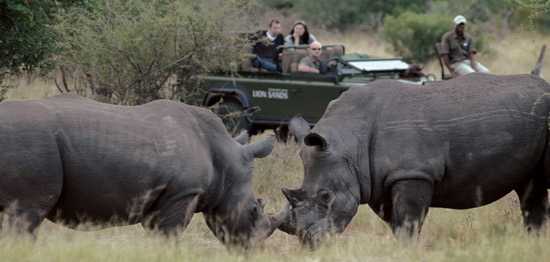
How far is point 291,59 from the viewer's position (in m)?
19.2

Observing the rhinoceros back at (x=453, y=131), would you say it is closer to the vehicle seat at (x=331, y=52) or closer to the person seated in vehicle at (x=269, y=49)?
the person seated in vehicle at (x=269, y=49)

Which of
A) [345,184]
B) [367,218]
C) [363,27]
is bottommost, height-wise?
[363,27]

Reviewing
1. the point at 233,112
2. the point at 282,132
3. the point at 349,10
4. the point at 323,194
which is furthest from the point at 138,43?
the point at 349,10

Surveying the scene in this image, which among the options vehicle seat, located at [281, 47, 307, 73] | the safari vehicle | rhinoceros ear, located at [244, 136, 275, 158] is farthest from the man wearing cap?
rhinoceros ear, located at [244, 136, 275, 158]

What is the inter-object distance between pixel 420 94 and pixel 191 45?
5.44 m

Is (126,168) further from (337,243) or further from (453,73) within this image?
(453,73)

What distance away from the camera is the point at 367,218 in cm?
1237

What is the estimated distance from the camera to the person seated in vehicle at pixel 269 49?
19.4m

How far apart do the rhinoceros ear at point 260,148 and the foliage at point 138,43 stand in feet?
14.9

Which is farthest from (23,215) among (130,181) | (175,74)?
(175,74)

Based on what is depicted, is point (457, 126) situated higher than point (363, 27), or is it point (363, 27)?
point (457, 126)

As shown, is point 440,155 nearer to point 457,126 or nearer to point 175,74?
point 457,126

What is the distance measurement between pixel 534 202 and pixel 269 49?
9.52 m

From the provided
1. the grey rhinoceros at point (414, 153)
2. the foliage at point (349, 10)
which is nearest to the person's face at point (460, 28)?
the grey rhinoceros at point (414, 153)
